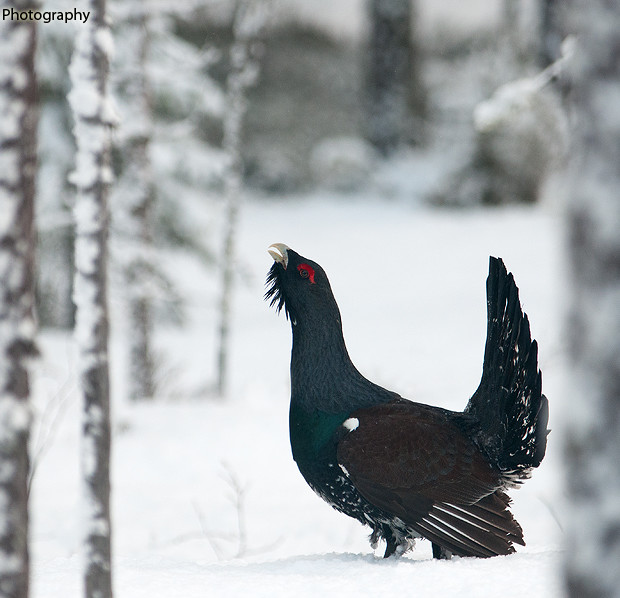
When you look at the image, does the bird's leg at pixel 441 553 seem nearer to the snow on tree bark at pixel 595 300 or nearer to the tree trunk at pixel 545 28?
the snow on tree bark at pixel 595 300

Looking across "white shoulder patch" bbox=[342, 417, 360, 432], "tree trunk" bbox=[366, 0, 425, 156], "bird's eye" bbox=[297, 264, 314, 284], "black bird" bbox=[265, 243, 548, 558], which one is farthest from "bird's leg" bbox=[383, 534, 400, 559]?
Answer: "tree trunk" bbox=[366, 0, 425, 156]

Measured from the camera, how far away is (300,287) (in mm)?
3625

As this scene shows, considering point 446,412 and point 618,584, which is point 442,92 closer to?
point 446,412

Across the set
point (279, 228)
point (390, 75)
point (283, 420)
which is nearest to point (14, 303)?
point (283, 420)

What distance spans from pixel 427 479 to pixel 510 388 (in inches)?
22.8

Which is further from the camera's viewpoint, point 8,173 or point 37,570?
point 37,570

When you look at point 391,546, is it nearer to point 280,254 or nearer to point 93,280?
point 280,254

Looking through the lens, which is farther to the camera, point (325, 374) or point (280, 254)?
point (280, 254)

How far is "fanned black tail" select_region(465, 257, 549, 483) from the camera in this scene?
355 cm

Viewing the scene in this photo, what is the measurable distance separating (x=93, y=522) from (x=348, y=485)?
4.44 feet

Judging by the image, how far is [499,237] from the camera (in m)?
16.2

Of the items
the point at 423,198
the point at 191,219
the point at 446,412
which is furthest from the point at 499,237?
the point at 446,412

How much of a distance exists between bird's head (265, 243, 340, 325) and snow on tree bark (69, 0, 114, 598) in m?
1.34

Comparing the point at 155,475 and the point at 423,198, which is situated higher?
the point at 423,198
